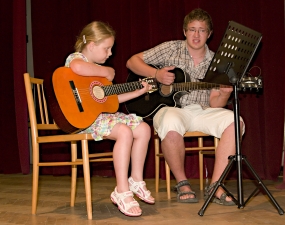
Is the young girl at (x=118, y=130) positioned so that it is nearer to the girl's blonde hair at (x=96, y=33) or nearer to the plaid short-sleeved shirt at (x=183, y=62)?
the girl's blonde hair at (x=96, y=33)

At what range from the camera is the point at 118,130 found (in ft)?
7.65

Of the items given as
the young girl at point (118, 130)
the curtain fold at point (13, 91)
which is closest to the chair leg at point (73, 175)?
the young girl at point (118, 130)

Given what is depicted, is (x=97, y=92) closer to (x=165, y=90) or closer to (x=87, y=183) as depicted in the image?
(x=87, y=183)

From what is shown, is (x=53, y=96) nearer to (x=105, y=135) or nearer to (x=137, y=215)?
(x=105, y=135)

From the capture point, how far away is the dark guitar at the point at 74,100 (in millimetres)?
2277

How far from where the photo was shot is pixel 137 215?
226 cm

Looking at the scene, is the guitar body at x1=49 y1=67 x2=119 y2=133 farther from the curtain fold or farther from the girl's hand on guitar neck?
the curtain fold

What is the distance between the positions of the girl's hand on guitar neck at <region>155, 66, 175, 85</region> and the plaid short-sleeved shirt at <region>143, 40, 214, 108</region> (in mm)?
164

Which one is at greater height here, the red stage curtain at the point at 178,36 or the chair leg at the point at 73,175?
the red stage curtain at the point at 178,36

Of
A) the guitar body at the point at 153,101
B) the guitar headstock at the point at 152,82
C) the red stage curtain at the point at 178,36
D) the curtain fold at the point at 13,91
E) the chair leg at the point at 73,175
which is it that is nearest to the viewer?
the chair leg at the point at 73,175

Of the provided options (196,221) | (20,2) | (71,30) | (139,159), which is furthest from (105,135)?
(20,2)

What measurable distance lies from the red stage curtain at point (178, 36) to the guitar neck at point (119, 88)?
104cm

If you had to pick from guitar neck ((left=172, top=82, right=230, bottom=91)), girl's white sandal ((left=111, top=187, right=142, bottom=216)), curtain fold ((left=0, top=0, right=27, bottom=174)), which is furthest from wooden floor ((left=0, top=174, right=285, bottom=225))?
curtain fold ((left=0, top=0, right=27, bottom=174))

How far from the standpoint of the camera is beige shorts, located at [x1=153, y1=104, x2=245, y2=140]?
2.71 meters
